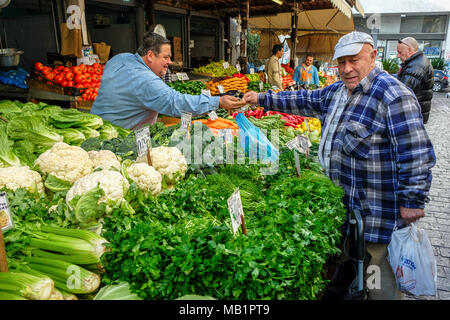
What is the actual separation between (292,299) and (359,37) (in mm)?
1839

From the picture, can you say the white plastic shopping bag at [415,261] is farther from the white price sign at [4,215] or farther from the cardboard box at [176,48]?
the cardboard box at [176,48]

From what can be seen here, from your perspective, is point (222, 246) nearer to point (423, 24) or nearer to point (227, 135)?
point (227, 135)

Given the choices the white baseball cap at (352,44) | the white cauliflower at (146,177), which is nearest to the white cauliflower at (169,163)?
the white cauliflower at (146,177)

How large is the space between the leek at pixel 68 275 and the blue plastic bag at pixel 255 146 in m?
1.75

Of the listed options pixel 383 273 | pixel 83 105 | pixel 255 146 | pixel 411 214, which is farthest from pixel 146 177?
pixel 83 105

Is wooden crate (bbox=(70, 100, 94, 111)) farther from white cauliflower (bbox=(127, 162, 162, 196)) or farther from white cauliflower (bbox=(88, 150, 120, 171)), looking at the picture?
white cauliflower (bbox=(127, 162, 162, 196))

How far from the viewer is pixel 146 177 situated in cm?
212

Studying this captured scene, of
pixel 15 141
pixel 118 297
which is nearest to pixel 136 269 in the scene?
pixel 118 297

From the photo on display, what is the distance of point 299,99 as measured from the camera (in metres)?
3.09

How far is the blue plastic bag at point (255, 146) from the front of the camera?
2.97 meters

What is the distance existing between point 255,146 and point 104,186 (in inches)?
63.9
